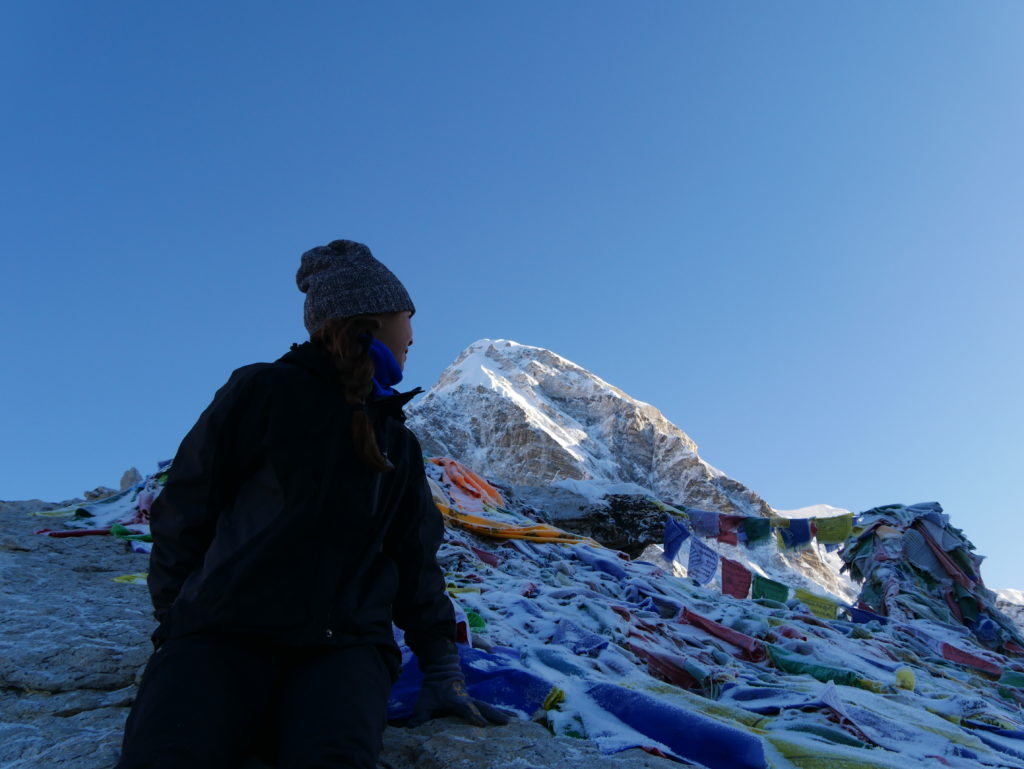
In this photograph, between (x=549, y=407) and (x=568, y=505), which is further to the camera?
(x=549, y=407)

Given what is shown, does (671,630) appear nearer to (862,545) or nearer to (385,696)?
(385,696)

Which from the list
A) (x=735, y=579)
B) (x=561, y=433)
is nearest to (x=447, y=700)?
(x=735, y=579)

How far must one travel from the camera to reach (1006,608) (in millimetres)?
13375

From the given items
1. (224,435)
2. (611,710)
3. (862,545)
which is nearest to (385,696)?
(224,435)

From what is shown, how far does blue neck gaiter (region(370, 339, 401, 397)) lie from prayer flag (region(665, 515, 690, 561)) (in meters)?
9.45

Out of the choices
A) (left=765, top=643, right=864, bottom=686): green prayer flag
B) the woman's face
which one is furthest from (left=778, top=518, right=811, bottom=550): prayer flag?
the woman's face

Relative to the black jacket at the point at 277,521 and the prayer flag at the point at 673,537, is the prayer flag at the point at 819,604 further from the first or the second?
the black jacket at the point at 277,521

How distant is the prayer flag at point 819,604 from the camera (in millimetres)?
7672

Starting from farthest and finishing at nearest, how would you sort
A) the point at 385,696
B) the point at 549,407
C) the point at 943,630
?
the point at 549,407
the point at 943,630
the point at 385,696

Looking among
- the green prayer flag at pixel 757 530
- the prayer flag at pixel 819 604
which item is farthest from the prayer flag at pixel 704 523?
the prayer flag at pixel 819 604

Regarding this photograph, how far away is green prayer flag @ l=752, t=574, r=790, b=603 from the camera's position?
27.3ft

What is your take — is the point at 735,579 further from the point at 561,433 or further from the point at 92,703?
the point at 561,433

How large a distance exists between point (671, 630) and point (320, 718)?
11.0 ft

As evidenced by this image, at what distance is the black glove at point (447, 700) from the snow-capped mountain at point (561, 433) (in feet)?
184
